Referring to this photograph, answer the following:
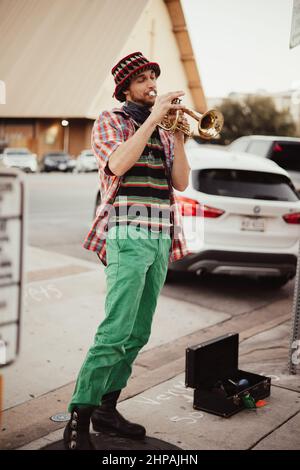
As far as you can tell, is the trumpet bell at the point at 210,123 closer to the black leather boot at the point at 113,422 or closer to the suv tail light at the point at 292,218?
the black leather boot at the point at 113,422

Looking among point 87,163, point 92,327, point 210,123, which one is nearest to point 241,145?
point 92,327

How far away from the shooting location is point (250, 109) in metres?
55.8

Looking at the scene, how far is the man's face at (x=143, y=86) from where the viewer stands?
9.71 feet

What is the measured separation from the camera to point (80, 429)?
284cm

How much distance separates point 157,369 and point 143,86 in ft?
7.38

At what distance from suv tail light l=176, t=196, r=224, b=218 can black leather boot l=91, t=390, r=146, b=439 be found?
316cm

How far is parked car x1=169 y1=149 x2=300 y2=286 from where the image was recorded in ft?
19.8

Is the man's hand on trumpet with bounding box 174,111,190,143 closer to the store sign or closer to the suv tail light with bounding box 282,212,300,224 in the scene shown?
the store sign

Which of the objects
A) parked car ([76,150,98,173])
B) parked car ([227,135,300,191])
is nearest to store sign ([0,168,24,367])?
parked car ([227,135,300,191])

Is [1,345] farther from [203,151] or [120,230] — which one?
[203,151]

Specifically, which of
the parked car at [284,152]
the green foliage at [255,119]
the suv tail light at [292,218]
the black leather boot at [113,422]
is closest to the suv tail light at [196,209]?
the suv tail light at [292,218]

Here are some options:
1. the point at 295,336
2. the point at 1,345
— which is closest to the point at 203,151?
the point at 295,336

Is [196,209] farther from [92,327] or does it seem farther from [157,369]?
[157,369]

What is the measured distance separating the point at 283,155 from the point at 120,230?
9.04 meters
